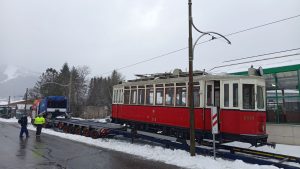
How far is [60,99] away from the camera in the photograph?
113 ft

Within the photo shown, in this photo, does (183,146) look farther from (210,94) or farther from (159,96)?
(159,96)

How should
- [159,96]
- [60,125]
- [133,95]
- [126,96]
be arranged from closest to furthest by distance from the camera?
[159,96] → [133,95] → [126,96] → [60,125]

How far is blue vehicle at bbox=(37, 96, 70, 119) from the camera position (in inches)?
1335

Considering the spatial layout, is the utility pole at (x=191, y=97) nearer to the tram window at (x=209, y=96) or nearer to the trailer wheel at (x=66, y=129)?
the tram window at (x=209, y=96)

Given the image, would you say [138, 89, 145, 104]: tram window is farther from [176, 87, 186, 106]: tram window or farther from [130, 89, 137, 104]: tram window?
[176, 87, 186, 106]: tram window

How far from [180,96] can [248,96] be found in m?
3.22

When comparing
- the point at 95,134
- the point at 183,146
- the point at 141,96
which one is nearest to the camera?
the point at 183,146

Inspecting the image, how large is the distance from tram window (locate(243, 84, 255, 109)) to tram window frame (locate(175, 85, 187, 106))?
280cm

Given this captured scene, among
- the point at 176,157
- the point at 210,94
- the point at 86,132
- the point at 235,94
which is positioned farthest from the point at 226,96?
the point at 86,132

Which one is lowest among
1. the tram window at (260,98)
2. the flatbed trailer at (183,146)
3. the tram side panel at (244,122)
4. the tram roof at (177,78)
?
the flatbed trailer at (183,146)

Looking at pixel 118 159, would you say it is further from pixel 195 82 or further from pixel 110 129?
pixel 110 129

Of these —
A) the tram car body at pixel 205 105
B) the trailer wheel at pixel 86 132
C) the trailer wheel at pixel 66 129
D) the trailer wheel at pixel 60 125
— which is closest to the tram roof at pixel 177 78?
the tram car body at pixel 205 105

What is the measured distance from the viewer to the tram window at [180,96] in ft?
52.1

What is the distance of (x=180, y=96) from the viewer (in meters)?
16.1
